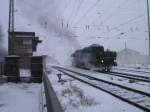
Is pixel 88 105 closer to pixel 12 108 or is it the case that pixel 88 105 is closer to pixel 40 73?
pixel 12 108

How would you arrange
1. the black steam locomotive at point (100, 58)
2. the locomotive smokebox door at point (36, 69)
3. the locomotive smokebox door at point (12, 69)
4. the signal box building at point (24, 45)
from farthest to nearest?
1. the signal box building at point (24, 45)
2. the black steam locomotive at point (100, 58)
3. the locomotive smokebox door at point (36, 69)
4. the locomotive smokebox door at point (12, 69)

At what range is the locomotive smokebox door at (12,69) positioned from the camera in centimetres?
1936

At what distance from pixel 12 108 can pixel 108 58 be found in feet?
86.4

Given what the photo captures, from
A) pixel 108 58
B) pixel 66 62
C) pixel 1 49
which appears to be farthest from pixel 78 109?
pixel 66 62

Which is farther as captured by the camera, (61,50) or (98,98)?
(61,50)

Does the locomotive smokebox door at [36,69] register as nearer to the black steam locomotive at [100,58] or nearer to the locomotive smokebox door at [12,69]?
the locomotive smokebox door at [12,69]

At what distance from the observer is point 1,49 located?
69188 millimetres

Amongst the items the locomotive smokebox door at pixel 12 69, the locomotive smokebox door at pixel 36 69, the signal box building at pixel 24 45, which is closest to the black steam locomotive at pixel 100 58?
the signal box building at pixel 24 45

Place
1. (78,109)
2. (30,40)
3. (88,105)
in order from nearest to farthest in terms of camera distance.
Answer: (78,109) → (88,105) → (30,40)

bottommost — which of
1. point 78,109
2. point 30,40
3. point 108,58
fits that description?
point 78,109

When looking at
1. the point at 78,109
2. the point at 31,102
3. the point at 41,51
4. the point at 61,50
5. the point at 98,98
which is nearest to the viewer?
the point at 78,109

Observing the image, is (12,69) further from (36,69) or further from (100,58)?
(100,58)

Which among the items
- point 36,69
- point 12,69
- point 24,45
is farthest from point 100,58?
point 12,69

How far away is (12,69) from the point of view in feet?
64.1
